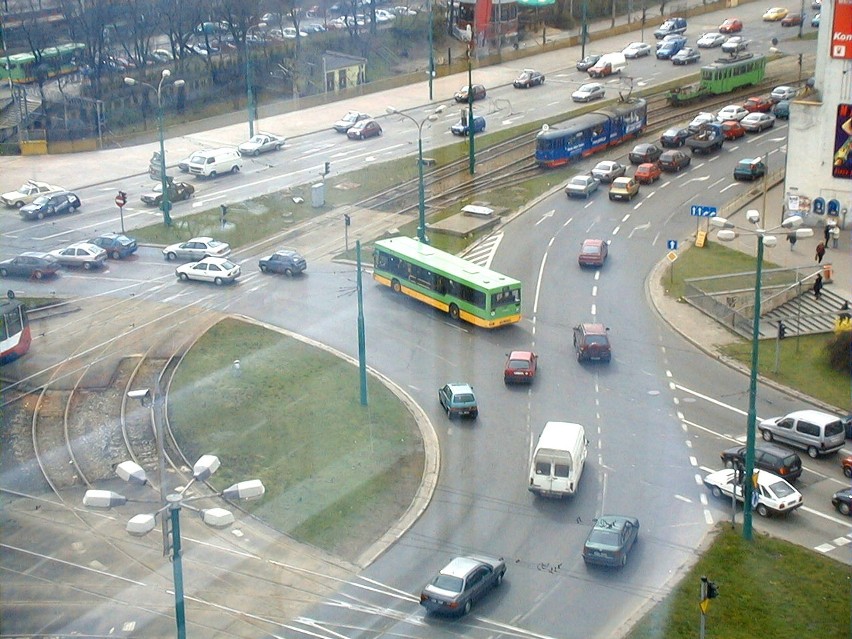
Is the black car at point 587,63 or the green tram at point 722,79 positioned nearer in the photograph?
the green tram at point 722,79

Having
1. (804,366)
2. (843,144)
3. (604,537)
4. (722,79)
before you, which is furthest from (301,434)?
(722,79)

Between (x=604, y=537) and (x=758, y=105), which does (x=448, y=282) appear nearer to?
(x=604, y=537)

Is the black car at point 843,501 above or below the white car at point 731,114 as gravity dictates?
A: below

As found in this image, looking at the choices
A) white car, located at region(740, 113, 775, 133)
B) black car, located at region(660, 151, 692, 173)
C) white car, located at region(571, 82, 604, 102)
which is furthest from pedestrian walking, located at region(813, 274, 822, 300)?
white car, located at region(571, 82, 604, 102)

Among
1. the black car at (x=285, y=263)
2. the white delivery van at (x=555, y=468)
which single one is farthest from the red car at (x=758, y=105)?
the white delivery van at (x=555, y=468)

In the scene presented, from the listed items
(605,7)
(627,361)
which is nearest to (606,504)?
(627,361)

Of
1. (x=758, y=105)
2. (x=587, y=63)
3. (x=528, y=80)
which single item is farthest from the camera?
(x=587, y=63)

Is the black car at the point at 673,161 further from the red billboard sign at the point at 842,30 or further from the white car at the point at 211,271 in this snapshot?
the white car at the point at 211,271
